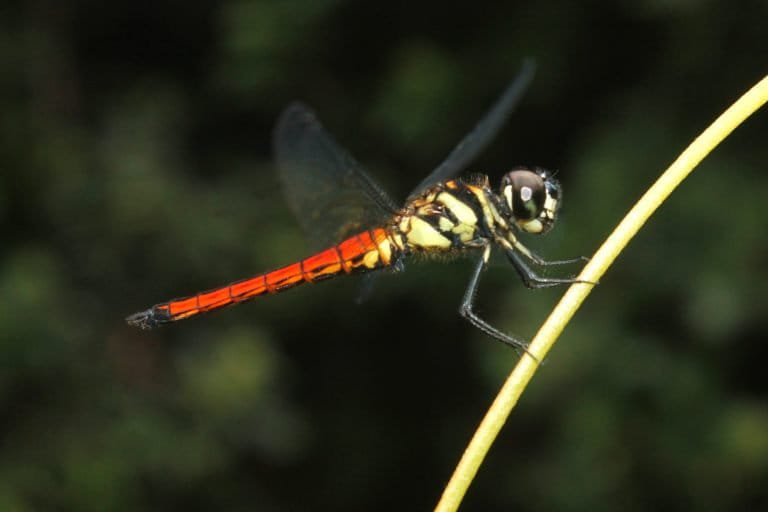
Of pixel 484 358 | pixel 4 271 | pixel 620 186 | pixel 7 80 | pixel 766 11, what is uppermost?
pixel 766 11

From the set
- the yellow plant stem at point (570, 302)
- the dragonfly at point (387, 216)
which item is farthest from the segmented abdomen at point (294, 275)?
the yellow plant stem at point (570, 302)

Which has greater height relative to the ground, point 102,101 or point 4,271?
point 102,101

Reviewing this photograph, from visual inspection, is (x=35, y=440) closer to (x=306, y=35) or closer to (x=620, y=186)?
(x=306, y=35)

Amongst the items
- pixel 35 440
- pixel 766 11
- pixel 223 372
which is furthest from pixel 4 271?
pixel 766 11

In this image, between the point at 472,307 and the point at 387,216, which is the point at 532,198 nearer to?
the point at 472,307

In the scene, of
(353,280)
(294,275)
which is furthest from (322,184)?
(353,280)

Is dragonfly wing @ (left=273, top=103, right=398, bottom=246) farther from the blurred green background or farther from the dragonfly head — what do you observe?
the blurred green background

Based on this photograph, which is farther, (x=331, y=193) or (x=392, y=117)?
(x=392, y=117)

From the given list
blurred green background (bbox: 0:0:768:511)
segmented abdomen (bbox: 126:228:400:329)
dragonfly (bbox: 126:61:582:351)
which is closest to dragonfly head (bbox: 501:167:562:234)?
dragonfly (bbox: 126:61:582:351)
